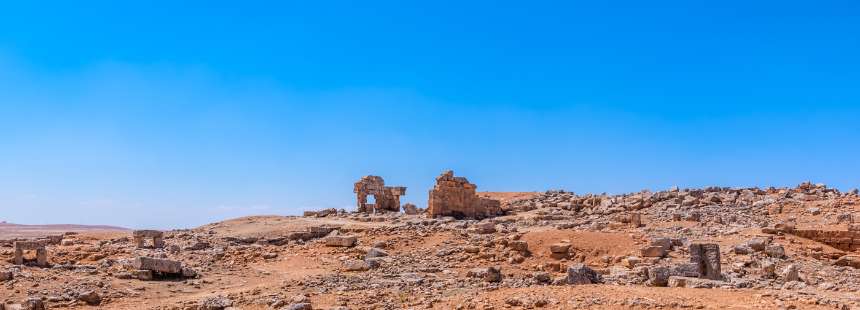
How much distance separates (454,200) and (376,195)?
435 cm

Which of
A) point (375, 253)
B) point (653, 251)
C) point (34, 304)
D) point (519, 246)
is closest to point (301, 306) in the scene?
point (34, 304)

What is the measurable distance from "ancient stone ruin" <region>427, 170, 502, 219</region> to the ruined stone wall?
45.6ft

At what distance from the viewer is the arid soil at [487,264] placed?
41.9 ft

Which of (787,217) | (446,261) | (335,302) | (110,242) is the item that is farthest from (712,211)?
(110,242)

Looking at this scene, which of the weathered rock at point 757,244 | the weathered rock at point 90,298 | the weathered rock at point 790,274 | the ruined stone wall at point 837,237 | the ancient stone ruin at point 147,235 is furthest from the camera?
the ancient stone ruin at point 147,235

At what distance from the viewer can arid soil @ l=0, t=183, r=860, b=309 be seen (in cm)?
1277

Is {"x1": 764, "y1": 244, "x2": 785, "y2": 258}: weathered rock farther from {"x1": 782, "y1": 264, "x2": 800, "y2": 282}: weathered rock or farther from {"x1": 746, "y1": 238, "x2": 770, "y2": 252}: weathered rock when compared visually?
{"x1": 782, "y1": 264, "x2": 800, "y2": 282}: weathered rock

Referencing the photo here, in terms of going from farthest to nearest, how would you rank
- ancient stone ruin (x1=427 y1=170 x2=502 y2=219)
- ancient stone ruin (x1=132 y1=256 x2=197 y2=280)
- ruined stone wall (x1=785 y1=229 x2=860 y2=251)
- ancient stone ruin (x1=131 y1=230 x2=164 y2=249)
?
ancient stone ruin (x1=427 y1=170 x2=502 y2=219)
ancient stone ruin (x1=131 y1=230 x2=164 y2=249)
ruined stone wall (x1=785 y1=229 x2=860 y2=251)
ancient stone ruin (x1=132 y1=256 x2=197 y2=280)

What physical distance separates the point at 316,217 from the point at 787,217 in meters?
17.8

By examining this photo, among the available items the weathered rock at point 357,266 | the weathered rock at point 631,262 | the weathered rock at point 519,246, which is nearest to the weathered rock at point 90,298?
the weathered rock at point 357,266

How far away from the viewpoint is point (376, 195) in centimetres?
3384

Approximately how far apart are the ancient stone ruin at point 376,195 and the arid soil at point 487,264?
178 inches

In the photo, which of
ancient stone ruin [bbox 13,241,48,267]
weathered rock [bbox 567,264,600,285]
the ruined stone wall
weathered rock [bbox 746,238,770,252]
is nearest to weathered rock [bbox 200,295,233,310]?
ancient stone ruin [bbox 13,241,48,267]

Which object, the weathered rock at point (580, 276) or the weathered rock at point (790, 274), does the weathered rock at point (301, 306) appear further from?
the weathered rock at point (790, 274)
